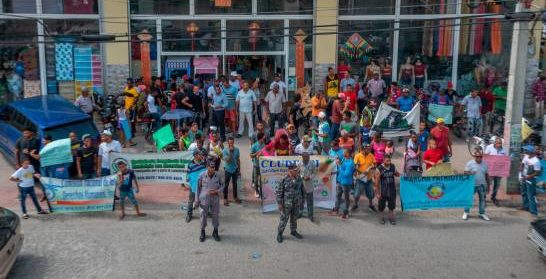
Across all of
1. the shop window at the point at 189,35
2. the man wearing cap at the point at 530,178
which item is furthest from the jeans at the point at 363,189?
the shop window at the point at 189,35

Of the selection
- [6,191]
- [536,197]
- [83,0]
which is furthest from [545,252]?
[83,0]

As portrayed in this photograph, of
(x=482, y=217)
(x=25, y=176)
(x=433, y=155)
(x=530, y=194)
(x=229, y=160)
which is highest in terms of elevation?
(x=433, y=155)

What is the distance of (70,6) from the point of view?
67.1ft

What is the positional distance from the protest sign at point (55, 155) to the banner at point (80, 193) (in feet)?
2.36

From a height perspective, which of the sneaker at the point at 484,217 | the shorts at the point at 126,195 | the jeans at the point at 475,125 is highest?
the jeans at the point at 475,125

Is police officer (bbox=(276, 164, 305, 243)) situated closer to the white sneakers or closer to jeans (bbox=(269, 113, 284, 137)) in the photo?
the white sneakers

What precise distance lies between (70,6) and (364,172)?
13.0 metres

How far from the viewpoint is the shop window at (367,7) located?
20625 millimetres

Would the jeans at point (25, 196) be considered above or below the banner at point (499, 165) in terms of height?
below

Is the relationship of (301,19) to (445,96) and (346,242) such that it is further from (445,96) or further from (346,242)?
(346,242)

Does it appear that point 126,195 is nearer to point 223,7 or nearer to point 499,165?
point 499,165

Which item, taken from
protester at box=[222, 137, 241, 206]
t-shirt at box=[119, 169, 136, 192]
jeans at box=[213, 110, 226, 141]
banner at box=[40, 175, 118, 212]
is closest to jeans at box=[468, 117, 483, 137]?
jeans at box=[213, 110, 226, 141]

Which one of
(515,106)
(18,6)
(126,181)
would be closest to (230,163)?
(126,181)

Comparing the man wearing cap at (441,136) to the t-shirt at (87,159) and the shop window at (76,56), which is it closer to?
the t-shirt at (87,159)
